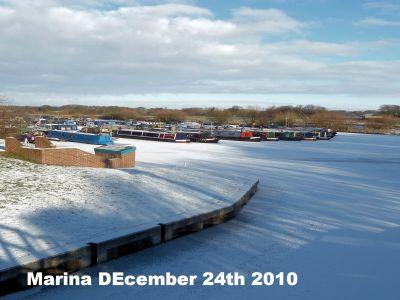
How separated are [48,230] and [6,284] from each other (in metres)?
1.61

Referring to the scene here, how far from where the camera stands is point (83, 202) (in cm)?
832

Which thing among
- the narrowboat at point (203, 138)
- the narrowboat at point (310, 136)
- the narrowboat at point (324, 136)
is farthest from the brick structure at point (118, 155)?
the narrowboat at point (324, 136)

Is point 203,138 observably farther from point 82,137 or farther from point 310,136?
point 310,136

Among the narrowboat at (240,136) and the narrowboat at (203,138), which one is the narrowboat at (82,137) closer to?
the narrowboat at (203,138)

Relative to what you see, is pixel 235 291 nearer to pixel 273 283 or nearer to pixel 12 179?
pixel 273 283

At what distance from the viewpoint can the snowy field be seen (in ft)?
20.5

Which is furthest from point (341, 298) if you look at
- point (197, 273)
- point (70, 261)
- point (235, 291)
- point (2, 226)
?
point (2, 226)

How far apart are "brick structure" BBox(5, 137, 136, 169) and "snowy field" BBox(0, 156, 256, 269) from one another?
3.18 ft

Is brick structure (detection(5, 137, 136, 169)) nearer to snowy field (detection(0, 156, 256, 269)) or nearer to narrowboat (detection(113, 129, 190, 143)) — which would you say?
snowy field (detection(0, 156, 256, 269))

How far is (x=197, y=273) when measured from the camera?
20.1 ft

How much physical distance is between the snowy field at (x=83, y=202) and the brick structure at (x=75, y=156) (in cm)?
97

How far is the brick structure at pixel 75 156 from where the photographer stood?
12891 millimetres

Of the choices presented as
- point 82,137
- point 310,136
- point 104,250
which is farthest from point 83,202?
point 310,136

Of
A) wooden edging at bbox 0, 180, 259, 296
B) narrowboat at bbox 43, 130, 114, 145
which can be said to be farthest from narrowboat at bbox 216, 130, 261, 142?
wooden edging at bbox 0, 180, 259, 296
